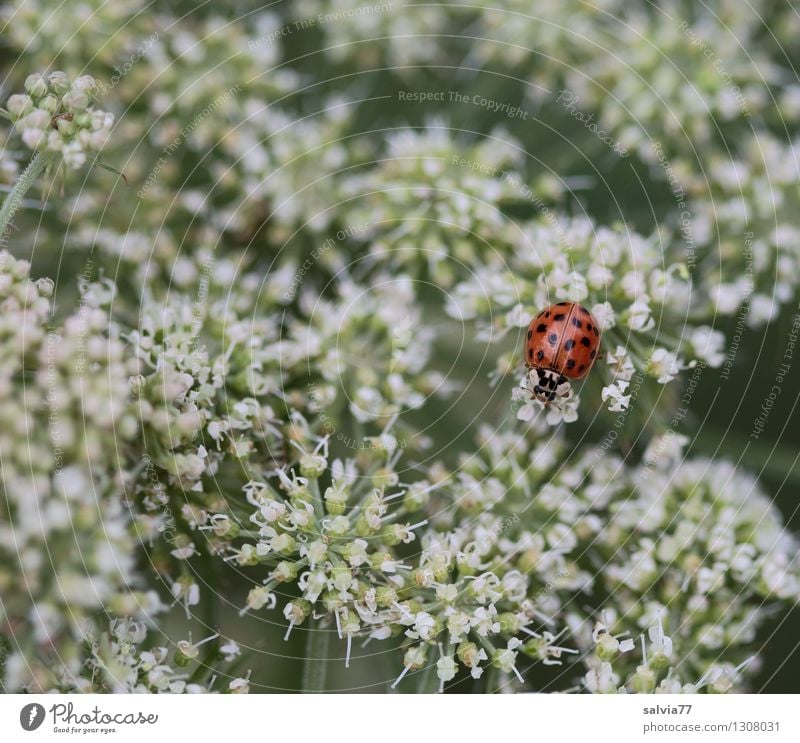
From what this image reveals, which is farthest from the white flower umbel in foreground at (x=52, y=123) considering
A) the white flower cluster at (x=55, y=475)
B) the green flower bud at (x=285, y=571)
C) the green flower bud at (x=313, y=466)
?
the green flower bud at (x=285, y=571)

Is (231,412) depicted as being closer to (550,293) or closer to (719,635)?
(550,293)

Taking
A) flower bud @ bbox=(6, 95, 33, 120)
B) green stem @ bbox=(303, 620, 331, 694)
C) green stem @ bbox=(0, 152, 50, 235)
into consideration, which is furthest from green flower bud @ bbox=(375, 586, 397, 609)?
flower bud @ bbox=(6, 95, 33, 120)

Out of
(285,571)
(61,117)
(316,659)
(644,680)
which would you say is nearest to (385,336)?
(285,571)

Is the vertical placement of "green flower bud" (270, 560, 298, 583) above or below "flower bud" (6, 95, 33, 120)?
below

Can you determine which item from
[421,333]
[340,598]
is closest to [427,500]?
[340,598]

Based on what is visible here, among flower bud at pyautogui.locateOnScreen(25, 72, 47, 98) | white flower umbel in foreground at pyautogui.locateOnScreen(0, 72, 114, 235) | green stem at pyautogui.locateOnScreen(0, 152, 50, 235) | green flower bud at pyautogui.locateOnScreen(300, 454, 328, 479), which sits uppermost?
flower bud at pyautogui.locateOnScreen(25, 72, 47, 98)

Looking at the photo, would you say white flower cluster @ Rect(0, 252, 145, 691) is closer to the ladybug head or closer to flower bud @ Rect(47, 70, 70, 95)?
flower bud @ Rect(47, 70, 70, 95)
